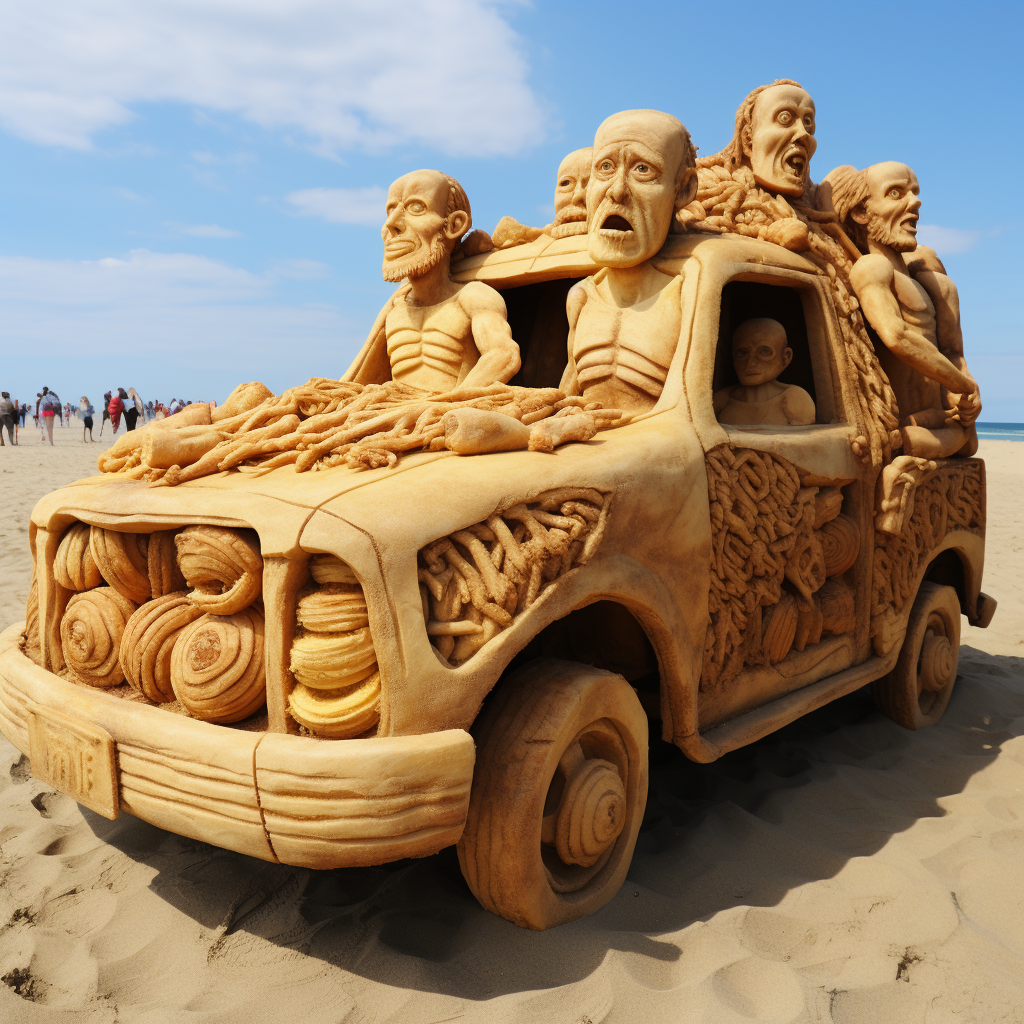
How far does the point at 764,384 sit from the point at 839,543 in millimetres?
702

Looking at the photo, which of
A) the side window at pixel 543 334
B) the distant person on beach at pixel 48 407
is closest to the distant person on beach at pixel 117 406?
the distant person on beach at pixel 48 407

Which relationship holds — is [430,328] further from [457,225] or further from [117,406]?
[117,406]

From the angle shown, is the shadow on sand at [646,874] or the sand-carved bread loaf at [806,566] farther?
the sand-carved bread loaf at [806,566]

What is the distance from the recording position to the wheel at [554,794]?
226 centimetres

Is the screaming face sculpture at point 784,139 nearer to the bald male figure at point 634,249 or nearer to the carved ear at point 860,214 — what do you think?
the carved ear at point 860,214

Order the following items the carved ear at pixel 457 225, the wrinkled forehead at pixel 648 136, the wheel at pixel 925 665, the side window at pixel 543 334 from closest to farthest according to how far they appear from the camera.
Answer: the wrinkled forehead at pixel 648 136 → the carved ear at pixel 457 225 → the wheel at pixel 925 665 → the side window at pixel 543 334

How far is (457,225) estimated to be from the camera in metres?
3.88

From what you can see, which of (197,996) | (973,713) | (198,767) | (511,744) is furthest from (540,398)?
(973,713)

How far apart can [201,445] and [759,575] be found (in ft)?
6.27

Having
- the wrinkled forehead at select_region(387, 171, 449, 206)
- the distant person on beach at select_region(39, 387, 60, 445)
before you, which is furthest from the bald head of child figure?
the distant person on beach at select_region(39, 387, 60, 445)

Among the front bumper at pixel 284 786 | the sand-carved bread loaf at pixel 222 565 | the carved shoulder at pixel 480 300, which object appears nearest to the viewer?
the front bumper at pixel 284 786

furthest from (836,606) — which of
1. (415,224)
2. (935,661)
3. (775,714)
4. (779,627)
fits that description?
(415,224)

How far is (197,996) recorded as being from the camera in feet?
7.19

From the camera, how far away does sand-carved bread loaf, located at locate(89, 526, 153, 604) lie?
95.4 inches
